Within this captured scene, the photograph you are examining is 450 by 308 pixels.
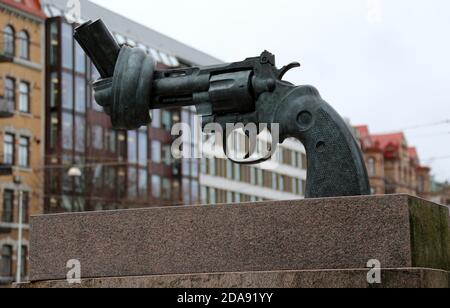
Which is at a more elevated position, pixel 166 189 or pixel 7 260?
pixel 166 189

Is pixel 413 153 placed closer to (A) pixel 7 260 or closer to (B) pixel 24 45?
(B) pixel 24 45

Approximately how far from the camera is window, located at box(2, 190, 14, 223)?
47.6 meters

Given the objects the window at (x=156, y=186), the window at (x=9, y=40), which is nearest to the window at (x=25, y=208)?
the window at (x=9, y=40)

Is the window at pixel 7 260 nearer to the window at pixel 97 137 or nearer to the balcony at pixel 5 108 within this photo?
the balcony at pixel 5 108

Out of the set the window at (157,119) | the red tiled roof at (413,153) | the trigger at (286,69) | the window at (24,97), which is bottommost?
the trigger at (286,69)

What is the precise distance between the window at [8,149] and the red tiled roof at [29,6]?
6178 millimetres

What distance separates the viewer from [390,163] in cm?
8656

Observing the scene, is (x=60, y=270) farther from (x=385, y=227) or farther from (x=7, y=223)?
(x=7, y=223)

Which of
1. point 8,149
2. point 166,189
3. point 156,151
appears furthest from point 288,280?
point 156,151

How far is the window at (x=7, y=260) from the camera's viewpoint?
155ft

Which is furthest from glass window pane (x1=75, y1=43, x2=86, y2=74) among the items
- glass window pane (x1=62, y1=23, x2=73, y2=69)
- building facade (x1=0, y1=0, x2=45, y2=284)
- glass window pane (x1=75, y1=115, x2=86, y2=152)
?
glass window pane (x1=75, y1=115, x2=86, y2=152)

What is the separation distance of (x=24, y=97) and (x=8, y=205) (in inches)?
232

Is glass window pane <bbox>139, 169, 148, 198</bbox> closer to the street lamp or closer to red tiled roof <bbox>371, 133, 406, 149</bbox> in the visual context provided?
the street lamp
